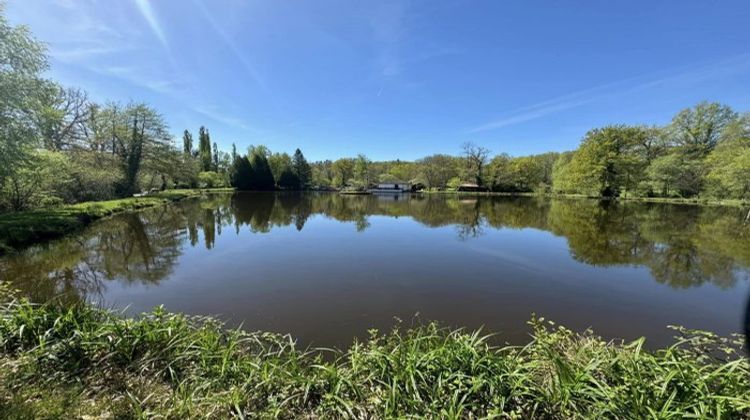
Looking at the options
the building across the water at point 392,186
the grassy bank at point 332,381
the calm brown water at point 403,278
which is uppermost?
the building across the water at point 392,186

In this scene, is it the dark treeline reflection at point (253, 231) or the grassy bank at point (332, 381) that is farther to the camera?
the dark treeline reflection at point (253, 231)

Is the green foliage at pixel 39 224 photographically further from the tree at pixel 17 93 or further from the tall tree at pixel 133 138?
the tall tree at pixel 133 138

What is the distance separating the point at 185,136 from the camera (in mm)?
61375

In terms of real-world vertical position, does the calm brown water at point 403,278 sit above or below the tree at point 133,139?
below

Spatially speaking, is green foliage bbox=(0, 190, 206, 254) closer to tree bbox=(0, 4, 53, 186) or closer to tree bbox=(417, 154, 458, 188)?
tree bbox=(0, 4, 53, 186)

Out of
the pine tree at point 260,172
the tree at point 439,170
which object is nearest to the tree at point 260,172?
the pine tree at point 260,172

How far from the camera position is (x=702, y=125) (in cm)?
3431

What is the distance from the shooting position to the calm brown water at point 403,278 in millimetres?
5305

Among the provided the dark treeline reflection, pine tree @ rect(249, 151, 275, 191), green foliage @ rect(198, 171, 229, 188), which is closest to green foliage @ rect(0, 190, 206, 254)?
the dark treeline reflection

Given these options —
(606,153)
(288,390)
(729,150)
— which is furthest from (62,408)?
(606,153)

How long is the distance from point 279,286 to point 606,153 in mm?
46622

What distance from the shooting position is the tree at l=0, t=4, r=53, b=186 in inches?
377

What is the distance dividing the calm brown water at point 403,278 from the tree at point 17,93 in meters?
3.36

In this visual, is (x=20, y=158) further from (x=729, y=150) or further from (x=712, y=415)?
(x=729, y=150)
